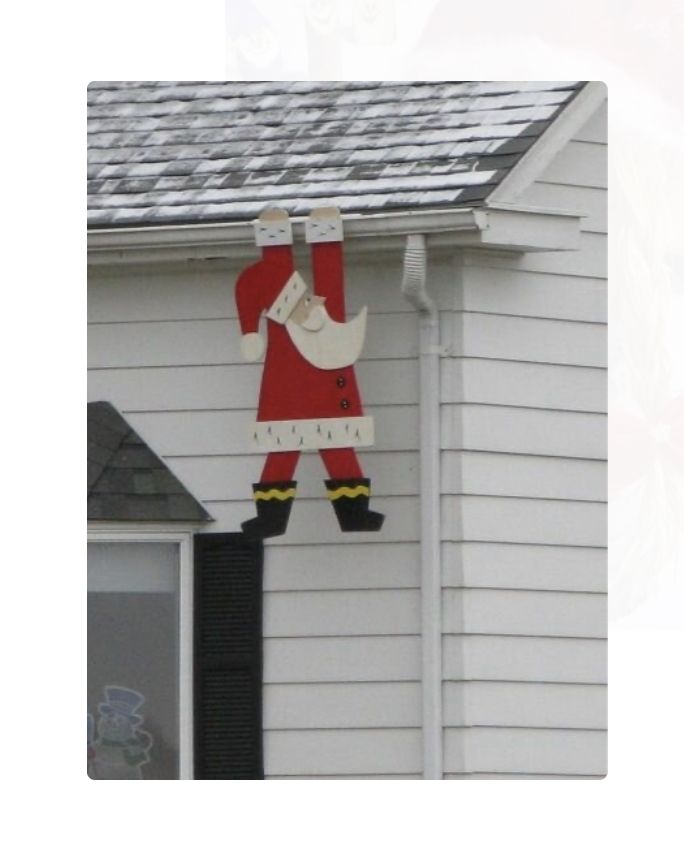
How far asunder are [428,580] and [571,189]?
1.82 metres

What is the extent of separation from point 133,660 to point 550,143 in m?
2.84

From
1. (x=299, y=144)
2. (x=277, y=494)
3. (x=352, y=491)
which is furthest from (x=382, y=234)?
(x=277, y=494)

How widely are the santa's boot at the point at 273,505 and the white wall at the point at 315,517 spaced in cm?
10

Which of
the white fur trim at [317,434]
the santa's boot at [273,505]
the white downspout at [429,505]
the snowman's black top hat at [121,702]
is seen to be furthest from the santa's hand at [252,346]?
the snowman's black top hat at [121,702]

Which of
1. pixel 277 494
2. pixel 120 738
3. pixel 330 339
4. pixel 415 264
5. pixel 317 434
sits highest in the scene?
pixel 415 264

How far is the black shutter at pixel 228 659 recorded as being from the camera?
7270mm

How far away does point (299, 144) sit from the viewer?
760cm

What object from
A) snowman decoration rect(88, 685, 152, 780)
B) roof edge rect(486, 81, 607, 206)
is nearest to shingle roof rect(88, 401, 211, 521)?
snowman decoration rect(88, 685, 152, 780)

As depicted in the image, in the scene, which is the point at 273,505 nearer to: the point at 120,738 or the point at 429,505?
the point at 429,505

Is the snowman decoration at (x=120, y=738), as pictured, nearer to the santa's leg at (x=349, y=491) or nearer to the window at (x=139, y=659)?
the window at (x=139, y=659)

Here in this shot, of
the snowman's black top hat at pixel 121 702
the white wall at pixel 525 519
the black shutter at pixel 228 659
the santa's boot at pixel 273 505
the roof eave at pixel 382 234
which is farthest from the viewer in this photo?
the snowman's black top hat at pixel 121 702

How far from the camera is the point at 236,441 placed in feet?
24.3

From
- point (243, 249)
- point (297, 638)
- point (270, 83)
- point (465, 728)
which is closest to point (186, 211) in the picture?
point (243, 249)

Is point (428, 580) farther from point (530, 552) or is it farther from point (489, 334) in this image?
point (489, 334)
